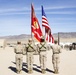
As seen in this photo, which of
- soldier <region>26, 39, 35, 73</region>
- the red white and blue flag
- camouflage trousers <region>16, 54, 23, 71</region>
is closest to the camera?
soldier <region>26, 39, 35, 73</region>

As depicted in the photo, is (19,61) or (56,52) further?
(19,61)

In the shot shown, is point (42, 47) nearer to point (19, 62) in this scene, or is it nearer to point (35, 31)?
point (19, 62)

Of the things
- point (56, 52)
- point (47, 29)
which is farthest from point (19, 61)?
point (47, 29)

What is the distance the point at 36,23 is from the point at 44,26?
1.47 meters

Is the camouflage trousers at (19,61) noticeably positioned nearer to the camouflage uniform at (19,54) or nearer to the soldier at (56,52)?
the camouflage uniform at (19,54)

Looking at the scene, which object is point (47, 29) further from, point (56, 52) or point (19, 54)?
point (19, 54)

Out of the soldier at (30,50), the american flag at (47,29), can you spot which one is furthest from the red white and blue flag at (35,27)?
the soldier at (30,50)

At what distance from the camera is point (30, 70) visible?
43.7 feet

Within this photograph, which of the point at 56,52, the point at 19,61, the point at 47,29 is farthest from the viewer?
the point at 47,29

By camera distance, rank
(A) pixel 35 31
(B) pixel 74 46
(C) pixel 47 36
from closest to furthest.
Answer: (C) pixel 47 36 < (A) pixel 35 31 < (B) pixel 74 46

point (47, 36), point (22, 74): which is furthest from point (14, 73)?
point (47, 36)

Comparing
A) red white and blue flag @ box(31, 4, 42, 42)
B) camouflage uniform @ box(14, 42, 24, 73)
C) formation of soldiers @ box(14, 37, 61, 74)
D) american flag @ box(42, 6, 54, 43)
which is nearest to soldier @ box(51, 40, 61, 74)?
formation of soldiers @ box(14, 37, 61, 74)

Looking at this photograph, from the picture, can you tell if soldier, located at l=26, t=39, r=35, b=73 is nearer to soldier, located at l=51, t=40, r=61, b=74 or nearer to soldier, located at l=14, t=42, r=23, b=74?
soldier, located at l=14, t=42, r=23, b=74

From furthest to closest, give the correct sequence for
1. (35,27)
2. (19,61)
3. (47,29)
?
1. (35,27)
2. (47,29)
3. (19,61)
